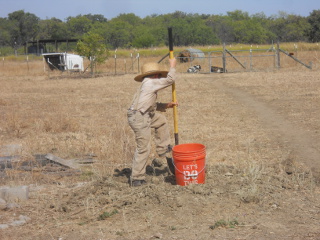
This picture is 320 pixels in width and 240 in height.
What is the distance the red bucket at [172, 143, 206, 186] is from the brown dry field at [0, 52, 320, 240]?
15 centimetres

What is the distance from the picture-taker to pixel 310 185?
6.23 meters

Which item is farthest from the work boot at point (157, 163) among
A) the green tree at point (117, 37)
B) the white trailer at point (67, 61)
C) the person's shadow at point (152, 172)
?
the green tree at point (117, 37)

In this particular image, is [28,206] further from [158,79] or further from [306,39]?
[306,39]

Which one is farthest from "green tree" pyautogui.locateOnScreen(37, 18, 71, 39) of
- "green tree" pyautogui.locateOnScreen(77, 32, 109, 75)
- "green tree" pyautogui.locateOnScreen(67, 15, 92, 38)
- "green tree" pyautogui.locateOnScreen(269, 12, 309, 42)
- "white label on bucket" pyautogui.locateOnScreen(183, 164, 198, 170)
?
"white label on bucket" pyautogui.locateOnScreen(183, 164, 198, 170)

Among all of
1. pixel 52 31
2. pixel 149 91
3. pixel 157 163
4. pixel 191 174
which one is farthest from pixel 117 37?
pixel 191 174

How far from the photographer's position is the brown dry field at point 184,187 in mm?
5102

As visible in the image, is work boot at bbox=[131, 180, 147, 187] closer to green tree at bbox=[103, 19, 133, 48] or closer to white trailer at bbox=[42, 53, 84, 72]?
white trailer at bbox=[42, 53, 84, 72]

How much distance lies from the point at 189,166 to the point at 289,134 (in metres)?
4.95

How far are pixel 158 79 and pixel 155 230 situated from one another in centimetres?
231

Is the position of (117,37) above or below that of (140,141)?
above

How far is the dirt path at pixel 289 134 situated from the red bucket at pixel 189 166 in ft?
5.70

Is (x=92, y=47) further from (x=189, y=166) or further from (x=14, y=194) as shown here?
(x=189, y=166)

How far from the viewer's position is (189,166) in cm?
607

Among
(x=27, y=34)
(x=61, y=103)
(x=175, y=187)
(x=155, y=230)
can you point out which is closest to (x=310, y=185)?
(x=175, y=187)
